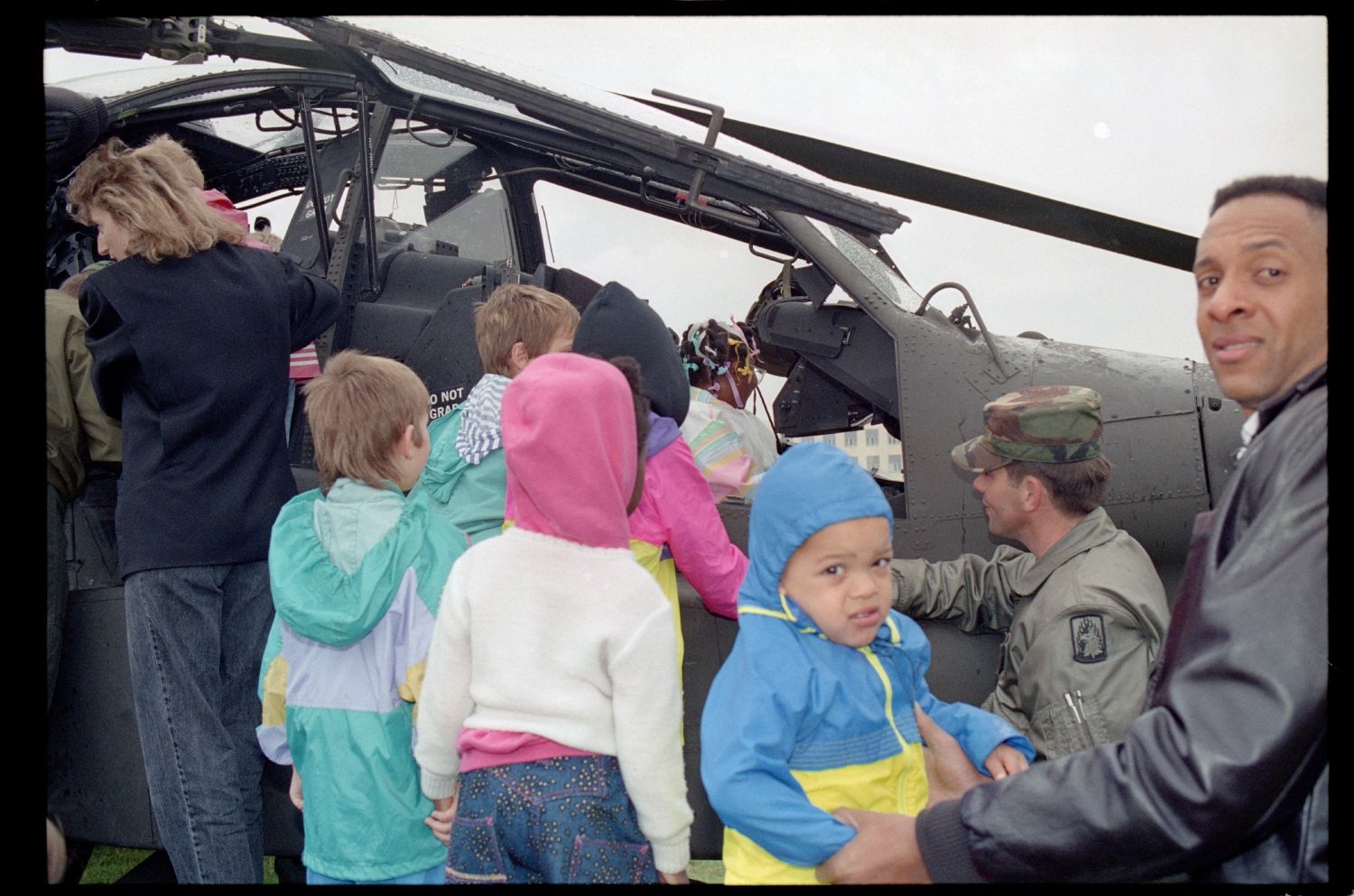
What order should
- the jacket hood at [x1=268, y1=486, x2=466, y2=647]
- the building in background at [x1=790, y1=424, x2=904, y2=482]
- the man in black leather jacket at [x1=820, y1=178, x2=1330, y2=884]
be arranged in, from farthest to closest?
the building in background at [x1=790, y1=424, x2=904, y2=482] < the jacket hood at [x1=268, y1=486, x2=466, y2=647] < the man in black leather jacket at [x1=820, y1=178, x2=1330, y2=884]

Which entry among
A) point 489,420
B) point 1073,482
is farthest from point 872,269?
point 489,420

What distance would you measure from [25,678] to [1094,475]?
245cm

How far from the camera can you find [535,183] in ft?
15.5

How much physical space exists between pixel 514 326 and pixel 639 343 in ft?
1.40

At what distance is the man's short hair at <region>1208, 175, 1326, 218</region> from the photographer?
5.95 feet

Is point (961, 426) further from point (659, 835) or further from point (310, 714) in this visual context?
point (310, 714)

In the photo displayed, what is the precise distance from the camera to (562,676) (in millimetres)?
2338

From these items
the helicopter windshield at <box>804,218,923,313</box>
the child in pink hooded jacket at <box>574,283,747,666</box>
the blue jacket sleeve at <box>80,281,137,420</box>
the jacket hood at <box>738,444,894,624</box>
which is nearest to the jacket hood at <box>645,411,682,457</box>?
the child in pink hooded jacket at <box>574,283,747,666</box>

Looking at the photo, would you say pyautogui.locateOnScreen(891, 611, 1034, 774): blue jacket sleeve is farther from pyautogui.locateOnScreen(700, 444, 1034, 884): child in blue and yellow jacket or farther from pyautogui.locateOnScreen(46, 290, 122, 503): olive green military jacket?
pyautogui.locateOnScreen(46, 290, 122, 503): olive green military jacket

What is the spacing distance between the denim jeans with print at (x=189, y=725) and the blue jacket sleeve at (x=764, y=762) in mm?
1521

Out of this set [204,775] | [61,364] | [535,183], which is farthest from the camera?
[535,183]

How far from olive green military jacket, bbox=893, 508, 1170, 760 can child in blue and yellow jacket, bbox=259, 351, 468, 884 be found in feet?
4.45

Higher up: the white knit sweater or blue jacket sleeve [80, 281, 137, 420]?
blue jacket sleeve [80, 281, 137, 420]
